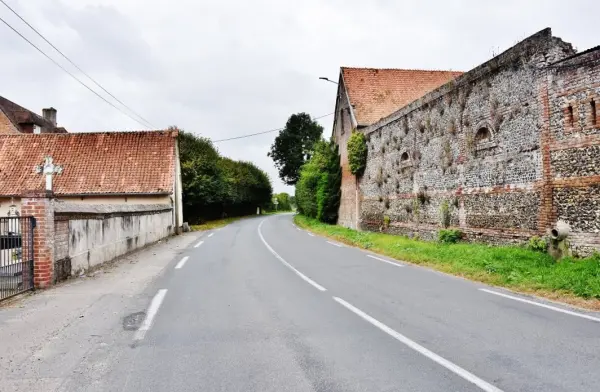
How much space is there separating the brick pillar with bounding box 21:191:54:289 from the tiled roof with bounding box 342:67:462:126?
836 inches

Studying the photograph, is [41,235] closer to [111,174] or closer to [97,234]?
[97,234]

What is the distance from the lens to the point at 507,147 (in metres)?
13.0

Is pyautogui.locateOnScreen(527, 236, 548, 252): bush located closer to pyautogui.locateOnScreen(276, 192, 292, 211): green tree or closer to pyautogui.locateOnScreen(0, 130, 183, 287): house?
pyautogui.locateOnScreen(0, 130, 183, 287): house

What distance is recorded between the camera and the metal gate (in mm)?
9414

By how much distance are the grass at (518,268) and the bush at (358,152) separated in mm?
11074

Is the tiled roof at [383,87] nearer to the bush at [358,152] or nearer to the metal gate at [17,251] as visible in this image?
the bush at [358,152]

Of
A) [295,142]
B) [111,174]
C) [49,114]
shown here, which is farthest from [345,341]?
[295,142]

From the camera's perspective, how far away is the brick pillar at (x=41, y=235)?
9844 millimetres

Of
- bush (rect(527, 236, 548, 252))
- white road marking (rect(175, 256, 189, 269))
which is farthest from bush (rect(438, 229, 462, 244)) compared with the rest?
white road marking (rect(175, 256, 189, 269))

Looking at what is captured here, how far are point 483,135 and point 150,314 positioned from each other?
1151 centimetres

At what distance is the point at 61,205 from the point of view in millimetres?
11422

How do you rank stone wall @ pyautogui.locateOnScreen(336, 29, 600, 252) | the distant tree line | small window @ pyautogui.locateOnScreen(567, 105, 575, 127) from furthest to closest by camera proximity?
1. the distant tree line
2. small window @ pyautogui.locateOnScreen(567, 105, 575, 127)
3. stone wall @ pyautogui.locateOnScreen(336, 29, 600, 252)

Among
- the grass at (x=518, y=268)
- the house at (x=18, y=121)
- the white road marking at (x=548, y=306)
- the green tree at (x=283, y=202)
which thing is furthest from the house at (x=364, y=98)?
the green tree at (x=283, y=202)

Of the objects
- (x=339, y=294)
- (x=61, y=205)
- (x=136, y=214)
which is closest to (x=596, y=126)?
(x=339, y=294)
